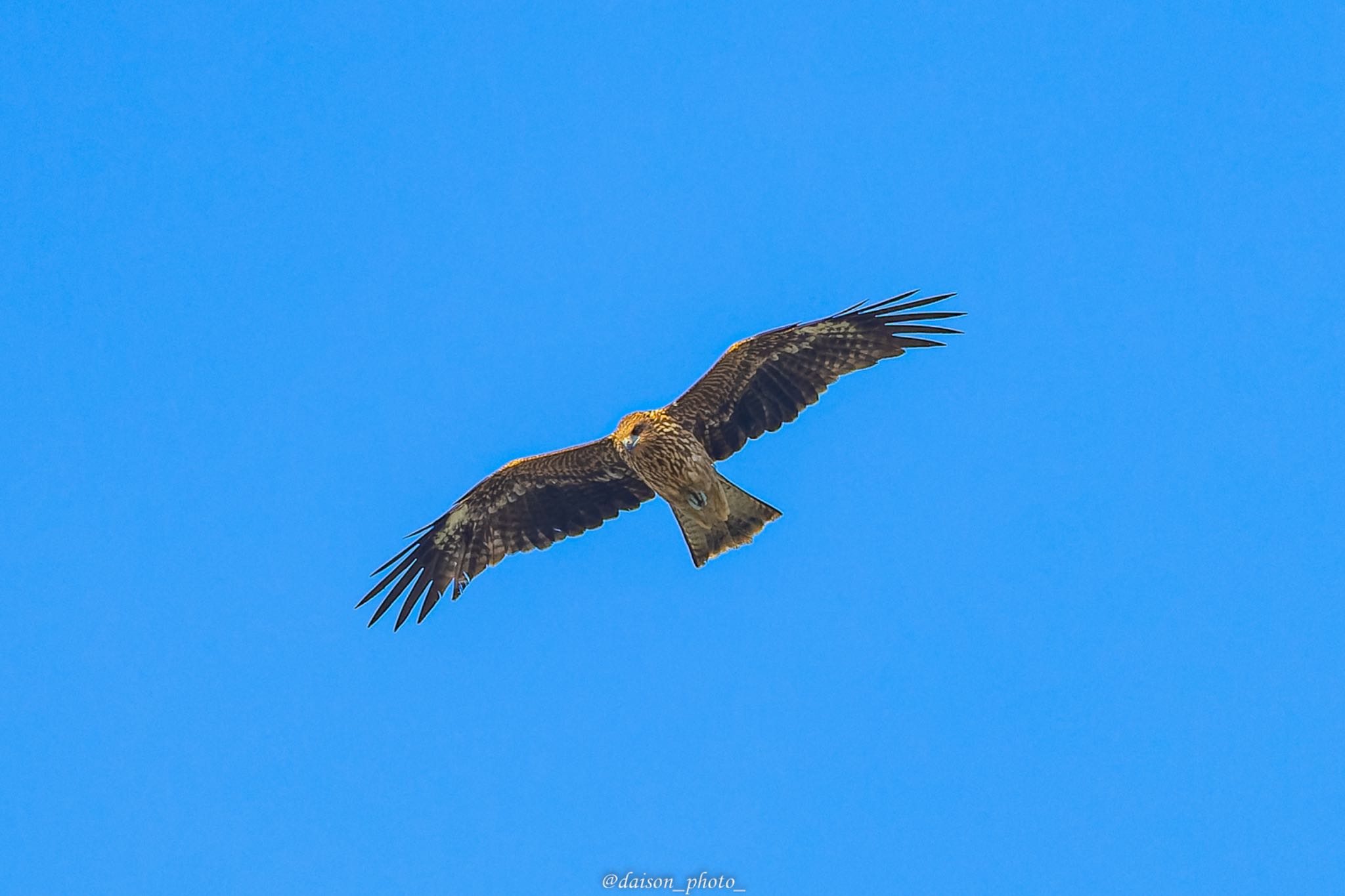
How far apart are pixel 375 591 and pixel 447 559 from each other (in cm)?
80

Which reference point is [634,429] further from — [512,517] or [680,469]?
[512,517]

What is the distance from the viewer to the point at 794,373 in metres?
13.0

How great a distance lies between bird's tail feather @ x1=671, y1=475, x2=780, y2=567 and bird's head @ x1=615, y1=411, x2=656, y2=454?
0.86 metres

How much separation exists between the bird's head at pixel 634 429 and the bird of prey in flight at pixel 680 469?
12 mm

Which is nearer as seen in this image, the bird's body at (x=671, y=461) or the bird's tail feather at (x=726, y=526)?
the bird's body at (x=671, y=461)

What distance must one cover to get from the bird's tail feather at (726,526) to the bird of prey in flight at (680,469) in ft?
0.03

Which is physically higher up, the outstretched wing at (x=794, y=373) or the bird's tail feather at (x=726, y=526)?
the outstretched wing at (x=794, y=373)

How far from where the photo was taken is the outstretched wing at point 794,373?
507 inches

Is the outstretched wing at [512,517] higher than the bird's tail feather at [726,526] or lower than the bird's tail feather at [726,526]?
higher

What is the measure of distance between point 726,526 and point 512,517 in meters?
2.32

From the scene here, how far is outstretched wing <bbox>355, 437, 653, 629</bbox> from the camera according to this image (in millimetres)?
13414

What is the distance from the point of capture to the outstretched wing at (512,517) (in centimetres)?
1341

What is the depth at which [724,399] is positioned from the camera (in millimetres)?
12969

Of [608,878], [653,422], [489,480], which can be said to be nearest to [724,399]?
[653,422]
